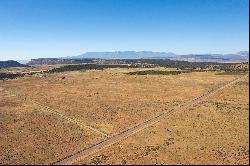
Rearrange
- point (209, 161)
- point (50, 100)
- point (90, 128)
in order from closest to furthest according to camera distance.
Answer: point (209, 161) → point (90, 128) → point (50, 100)

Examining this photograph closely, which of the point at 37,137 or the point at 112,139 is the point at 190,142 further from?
the point at 37,137

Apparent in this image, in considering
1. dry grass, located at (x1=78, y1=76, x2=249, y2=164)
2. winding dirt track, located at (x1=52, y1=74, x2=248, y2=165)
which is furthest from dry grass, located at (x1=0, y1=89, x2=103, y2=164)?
dry grass, located at (x1=78, y1=76, x2=249, y2=164)

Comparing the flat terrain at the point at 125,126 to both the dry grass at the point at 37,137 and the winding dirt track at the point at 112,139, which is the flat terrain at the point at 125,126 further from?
the winding dirt track at the point at 112,139

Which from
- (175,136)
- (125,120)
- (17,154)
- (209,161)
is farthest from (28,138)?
(209,161)

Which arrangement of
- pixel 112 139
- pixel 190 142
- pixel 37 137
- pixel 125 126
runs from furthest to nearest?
pixel 125 126
pixel 37 137
pixel 112 139
pixel 190 142

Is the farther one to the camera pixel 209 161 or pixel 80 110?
pixel 80 110

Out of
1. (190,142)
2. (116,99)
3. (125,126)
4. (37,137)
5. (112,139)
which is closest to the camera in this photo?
(190,142)

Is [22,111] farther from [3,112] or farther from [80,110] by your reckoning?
[80,110]

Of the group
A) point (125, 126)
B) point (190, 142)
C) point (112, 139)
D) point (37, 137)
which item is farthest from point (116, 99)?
point (190, 142)
